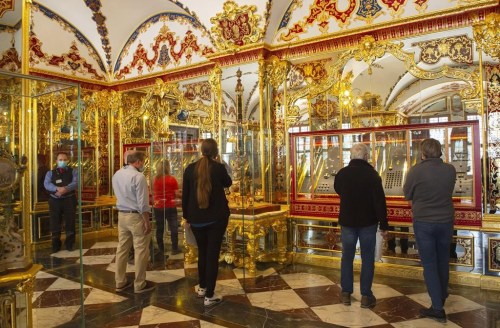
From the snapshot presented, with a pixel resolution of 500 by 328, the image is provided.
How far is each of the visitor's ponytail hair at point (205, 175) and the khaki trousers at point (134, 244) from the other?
1018 millimetres

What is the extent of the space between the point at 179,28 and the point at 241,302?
519 centimetres

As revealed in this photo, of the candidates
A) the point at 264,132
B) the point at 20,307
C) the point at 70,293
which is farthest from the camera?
the point at 264,132

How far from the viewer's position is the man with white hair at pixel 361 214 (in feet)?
12.6

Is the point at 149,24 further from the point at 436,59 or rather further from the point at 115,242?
the point at 436,59

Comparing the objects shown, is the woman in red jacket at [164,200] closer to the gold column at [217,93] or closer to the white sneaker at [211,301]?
the gold column at [217,93]

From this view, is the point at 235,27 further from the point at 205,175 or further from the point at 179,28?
the point at 205,175

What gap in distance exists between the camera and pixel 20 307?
2.64m

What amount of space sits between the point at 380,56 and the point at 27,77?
4.20 metres

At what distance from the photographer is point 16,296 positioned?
258cm

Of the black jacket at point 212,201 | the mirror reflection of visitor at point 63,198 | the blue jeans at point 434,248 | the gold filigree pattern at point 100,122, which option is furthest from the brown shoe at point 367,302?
the gold filigree pattern at point 100,122

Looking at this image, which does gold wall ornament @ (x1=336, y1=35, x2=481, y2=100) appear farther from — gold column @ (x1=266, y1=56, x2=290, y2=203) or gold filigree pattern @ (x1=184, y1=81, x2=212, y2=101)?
gold filigree pattern @ (x1=184, y1=81, x2=212, y2=101)

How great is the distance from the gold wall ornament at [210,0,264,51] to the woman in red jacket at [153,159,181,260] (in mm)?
2164

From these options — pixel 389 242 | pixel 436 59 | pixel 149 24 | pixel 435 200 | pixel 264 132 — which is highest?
pixel 149 24

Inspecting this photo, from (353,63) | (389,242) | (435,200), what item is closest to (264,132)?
(353,63)
